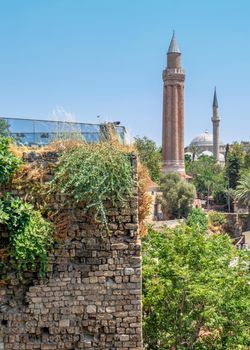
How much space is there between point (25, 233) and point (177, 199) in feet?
133

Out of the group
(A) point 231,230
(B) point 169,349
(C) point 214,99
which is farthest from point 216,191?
(B) point 169,349

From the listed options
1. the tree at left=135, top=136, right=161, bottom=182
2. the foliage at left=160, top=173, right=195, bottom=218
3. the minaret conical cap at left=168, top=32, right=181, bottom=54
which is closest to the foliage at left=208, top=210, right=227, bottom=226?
the foliage at left=160, top=173, right=195, bottom=218

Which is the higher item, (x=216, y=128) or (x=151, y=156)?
(x=216, y=128)

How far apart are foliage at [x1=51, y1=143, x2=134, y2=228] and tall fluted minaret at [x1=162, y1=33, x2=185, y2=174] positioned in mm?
61328

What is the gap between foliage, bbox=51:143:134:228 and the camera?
6.22m

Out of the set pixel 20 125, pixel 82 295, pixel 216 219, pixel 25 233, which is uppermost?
pixel 20 125

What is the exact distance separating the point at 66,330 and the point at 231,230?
143 ft

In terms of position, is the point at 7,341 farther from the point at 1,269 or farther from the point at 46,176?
the point at 46,176

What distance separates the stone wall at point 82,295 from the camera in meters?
6.21

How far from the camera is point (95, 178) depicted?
6230 mm

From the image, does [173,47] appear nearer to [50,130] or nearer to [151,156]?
[151,156]

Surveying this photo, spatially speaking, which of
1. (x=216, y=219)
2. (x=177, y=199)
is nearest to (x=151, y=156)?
(x=177, y=199)

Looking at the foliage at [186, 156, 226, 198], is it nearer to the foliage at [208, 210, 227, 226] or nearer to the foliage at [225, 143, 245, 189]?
the foliage at [225, 143, 245, 189]

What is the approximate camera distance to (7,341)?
20.3 feet
